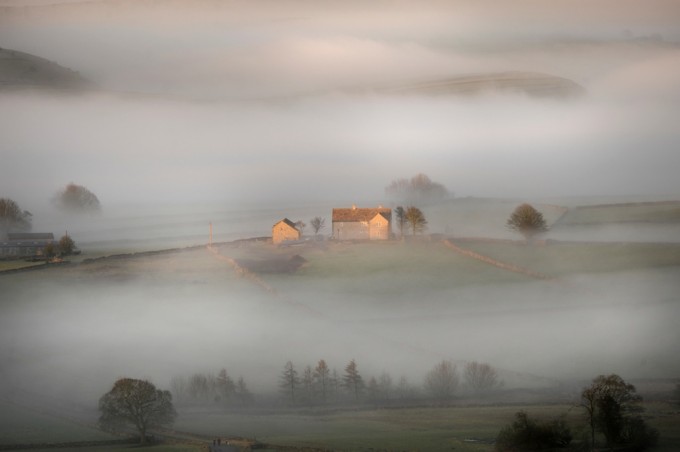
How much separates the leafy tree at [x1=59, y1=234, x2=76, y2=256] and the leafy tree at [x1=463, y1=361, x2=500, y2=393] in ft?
29.0

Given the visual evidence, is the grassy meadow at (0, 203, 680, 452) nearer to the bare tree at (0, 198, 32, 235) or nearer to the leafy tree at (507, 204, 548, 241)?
the leafy tree at (507, 204, 548, 241)

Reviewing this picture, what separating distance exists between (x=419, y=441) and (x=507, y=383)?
3524mm

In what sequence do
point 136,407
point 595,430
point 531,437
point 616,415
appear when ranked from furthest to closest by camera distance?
1. point 136,407
2. point 595,430
3. point 616,415
4. point 531,437

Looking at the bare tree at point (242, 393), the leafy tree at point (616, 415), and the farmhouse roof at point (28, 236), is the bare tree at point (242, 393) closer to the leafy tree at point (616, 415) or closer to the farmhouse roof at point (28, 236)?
the leafy tree at point (616, 415)

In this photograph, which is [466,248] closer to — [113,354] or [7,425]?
[113,354]

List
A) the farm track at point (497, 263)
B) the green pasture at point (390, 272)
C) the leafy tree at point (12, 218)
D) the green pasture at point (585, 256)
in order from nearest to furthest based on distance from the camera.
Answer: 1. the green pasture at point (585, 256)
2. the farm track at point (497, 263)
3. the green pasture at point (390, 272)
4. the leafy tree at point (12, 218)

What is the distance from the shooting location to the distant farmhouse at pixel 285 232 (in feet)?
78.3

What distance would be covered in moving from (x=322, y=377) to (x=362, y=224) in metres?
5.47

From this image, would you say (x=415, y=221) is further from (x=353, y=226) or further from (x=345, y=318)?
(x=345, y=318)

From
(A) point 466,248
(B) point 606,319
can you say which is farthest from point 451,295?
(B) point 606,319

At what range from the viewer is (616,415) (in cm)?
1638

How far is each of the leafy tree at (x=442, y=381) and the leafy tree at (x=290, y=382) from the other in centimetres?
227

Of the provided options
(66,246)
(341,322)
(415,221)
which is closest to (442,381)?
(341,322)

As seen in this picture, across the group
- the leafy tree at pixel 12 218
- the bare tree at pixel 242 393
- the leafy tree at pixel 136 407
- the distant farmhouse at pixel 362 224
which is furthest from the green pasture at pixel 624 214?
the leafy tree at pixel 12 218
